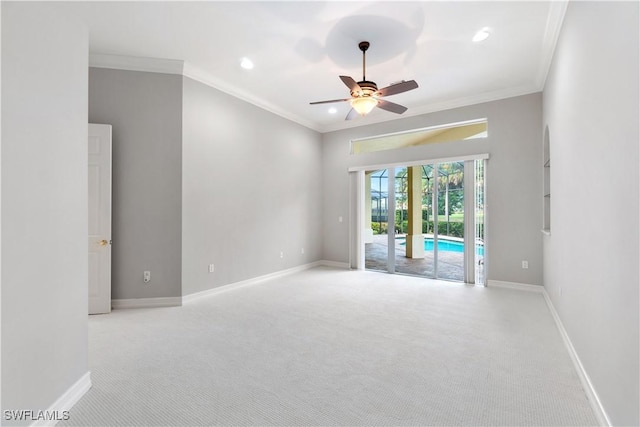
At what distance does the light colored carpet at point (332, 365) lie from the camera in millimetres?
1822

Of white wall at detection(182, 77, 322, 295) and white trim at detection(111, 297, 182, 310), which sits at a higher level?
white wall at detection(182, 77, 322, 295)

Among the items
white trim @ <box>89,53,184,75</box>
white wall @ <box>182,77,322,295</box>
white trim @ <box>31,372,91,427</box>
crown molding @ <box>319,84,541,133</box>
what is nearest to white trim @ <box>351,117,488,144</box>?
crown molding @ <box>319,84,541,133</box>

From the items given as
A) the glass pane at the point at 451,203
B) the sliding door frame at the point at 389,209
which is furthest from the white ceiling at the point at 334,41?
the glass pane at the point at 451,203

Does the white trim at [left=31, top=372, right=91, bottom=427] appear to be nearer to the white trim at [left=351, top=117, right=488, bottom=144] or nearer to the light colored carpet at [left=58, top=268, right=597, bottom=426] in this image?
the light colored carpet at [left=58, top=268, right=597, bottom=426]

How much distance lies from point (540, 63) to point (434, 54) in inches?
56.6

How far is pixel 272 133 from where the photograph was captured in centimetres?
551

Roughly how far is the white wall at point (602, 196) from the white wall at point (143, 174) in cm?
421

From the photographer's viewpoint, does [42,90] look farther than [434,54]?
No

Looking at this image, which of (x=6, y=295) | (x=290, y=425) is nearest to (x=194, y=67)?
(x=6, y=295)

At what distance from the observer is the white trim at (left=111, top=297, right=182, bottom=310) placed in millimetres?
3781

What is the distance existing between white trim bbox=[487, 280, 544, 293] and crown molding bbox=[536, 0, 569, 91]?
Answer: 3002 mm

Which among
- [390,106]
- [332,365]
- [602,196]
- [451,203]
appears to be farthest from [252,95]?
[602,196]

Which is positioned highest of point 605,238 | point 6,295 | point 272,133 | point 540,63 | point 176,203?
point 540,63

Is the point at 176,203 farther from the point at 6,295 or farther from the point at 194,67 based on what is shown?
the point at 6,295
